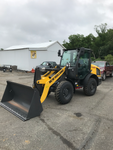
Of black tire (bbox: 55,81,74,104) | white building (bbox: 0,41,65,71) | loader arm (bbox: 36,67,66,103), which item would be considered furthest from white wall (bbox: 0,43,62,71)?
black tire (bbox: 55,81,74,104)

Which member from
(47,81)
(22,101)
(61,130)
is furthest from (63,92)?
(61,130)

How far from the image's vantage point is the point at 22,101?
14.4 ft

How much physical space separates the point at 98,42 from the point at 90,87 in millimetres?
43702

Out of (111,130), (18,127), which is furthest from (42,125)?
(111,130)

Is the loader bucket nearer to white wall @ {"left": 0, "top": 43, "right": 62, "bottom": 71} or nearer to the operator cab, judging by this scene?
the operator cab

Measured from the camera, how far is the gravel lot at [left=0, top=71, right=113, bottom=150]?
2584mm

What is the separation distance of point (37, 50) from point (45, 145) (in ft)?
55.4

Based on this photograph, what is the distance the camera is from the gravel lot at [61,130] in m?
2.58

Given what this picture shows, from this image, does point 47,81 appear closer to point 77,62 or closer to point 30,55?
point 77,62

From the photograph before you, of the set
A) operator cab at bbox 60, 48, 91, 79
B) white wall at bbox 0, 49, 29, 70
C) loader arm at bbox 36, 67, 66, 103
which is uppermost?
white wall at bbox 0, 49, 29, 70

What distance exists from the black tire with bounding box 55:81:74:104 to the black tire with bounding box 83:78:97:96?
1.20m

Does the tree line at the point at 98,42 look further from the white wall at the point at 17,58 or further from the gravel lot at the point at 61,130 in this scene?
the gravel lot at the point at 61,130

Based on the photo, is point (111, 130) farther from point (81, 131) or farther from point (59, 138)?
point (59, 138)

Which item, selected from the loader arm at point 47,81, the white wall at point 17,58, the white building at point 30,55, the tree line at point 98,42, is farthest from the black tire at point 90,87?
the tree line at point 98,42
